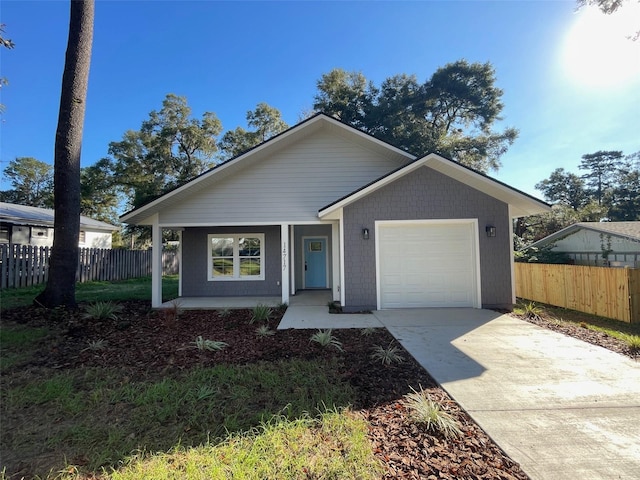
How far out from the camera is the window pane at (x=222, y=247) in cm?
1177

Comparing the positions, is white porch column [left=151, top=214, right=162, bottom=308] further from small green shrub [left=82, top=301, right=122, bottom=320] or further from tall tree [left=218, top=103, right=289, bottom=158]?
tall tree [left=218, top=103, right=289, bottom=158]

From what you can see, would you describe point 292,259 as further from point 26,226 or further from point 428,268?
point 26,226

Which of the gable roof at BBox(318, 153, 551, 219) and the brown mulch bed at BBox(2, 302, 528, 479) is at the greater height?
the gable roof at BBox(318, 153, 551, 219)

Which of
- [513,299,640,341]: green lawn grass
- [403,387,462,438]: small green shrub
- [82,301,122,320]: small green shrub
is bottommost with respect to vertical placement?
[513,299,640,341]: green lawn grass

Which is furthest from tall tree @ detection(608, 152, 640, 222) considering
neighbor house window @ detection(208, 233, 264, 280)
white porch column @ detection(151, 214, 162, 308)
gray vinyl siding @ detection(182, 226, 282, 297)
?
white porch column @ detection(151, 214, 162, 308)

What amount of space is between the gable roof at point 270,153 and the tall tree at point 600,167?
47122 millimetres

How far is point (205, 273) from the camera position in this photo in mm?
11617

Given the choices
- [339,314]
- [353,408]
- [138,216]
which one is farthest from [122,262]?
[353,408]

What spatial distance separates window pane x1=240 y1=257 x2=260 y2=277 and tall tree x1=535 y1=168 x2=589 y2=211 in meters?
44.9

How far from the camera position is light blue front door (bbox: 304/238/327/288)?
42.8ft

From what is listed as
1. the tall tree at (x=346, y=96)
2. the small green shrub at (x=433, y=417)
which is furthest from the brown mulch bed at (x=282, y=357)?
the tall tree at (x=346, y=96)

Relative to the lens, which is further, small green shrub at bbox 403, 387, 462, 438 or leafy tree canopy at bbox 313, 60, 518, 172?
leafy tree canopy at bbox 313, 60, 518, 172

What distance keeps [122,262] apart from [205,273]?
944 centimetres

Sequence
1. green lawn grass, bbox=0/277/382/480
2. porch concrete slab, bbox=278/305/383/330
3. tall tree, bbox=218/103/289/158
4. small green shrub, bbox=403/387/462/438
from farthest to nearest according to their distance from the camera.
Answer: tall tree, bbox=218/103/289/158
porch concrete slab, bbox=278/305/383/330
small green shrub, bbox=403/387/462/438
green lawn grass, bbox=0/277/382/480
